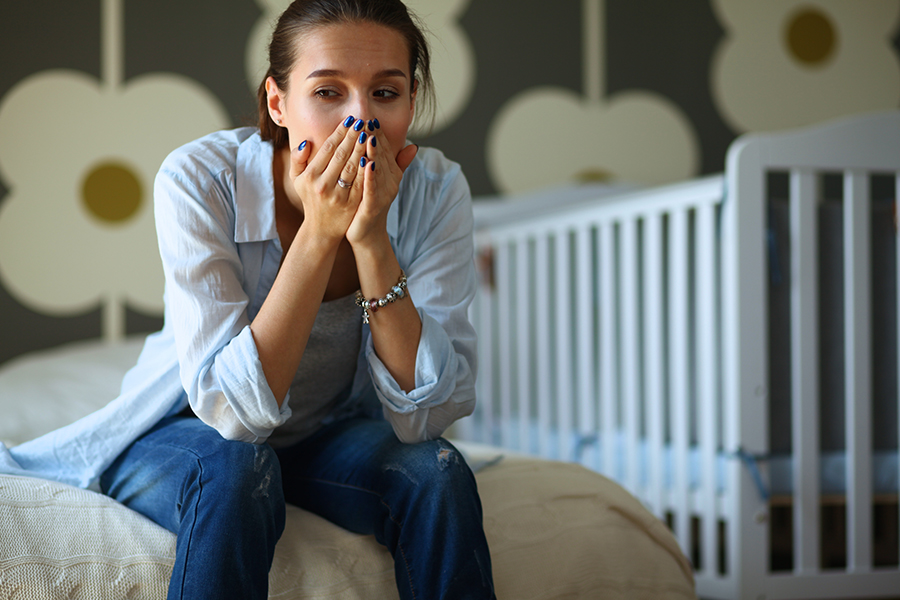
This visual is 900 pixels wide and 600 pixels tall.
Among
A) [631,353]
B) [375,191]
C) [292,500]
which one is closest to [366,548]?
[292,500]

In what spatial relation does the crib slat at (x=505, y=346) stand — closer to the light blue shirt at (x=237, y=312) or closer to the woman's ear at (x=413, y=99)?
the light blue shirt at (x=237, y=312)

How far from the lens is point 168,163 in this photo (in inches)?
34.2

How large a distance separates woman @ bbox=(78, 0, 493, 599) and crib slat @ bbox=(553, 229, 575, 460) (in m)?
0.83

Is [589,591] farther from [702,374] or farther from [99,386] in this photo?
[99,386]

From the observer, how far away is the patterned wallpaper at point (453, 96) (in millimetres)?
2195

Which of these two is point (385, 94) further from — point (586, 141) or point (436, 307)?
point (586, 141)

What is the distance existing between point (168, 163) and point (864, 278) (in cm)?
121

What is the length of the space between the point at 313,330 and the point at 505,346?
1124mm

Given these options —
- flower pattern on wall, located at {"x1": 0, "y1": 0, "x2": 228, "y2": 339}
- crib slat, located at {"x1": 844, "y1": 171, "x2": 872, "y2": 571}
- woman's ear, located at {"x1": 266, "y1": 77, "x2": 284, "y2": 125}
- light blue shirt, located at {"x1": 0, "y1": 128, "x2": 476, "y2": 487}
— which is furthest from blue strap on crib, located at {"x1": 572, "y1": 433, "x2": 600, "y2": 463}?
flower pattern on wall, located at {"x1": 0, "y1": 0, "x2": 228, "y2": 339}

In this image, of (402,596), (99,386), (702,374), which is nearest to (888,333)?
(702,374)

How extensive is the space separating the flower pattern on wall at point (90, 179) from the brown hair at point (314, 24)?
139cm

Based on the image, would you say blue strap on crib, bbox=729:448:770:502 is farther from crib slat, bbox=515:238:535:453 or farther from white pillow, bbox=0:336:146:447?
white pillow, bbox=0:336:146:447

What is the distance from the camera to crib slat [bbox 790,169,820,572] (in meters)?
1.29

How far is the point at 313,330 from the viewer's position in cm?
92
